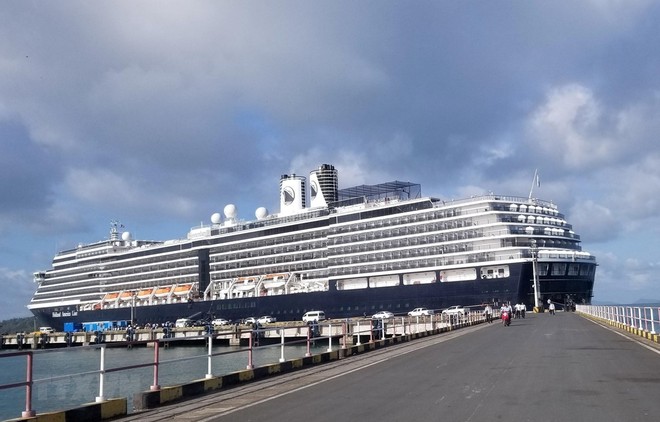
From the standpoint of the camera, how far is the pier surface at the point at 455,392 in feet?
30.7

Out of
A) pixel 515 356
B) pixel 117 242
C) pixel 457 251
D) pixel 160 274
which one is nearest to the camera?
pixel 515 356

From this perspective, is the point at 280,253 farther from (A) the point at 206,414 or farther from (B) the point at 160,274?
(A) the point at 206,414

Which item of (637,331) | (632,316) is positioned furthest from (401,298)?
(637,331)

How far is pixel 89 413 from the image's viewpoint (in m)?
10.2

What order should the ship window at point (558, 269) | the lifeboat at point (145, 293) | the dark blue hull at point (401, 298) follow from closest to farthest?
the dark blue hull at point (401, 298) < the ship window at point (558, 269) < the lifeboat at point (145, 293)

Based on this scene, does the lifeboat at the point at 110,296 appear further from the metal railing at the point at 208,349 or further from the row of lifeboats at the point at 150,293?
the metal railing at the point at 208,349

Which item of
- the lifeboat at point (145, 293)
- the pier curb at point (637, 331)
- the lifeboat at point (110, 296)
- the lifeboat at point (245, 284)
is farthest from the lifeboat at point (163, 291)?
the pier curb at point (637, 331)

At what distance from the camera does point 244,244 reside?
304 ft

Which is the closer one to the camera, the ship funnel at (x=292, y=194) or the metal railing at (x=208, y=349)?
the metal railing at (x=208, y=349)

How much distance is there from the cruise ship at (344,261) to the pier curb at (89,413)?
60856 mm

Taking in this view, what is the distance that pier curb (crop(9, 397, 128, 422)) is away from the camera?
9344 millimetres

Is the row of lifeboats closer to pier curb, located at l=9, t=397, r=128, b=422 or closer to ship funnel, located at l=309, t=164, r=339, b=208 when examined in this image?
ship funnel, located at l=309, t=164, r=339, b=208

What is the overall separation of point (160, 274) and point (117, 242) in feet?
54.3

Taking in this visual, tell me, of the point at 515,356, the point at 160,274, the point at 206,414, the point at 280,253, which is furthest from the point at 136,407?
the point at 160,274
